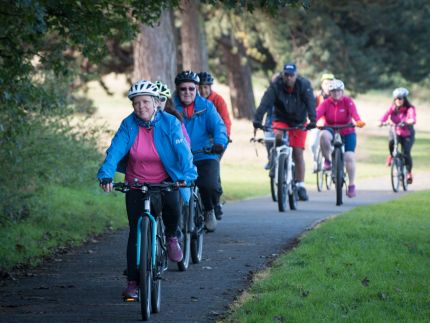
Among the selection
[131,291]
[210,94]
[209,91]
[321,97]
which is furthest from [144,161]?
[321,97]

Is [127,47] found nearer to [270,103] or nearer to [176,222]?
[270,103]

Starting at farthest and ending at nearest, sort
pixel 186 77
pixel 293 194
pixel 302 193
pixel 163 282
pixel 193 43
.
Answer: pixel 193 43 → pixel 302 193 → pixel 293 194 → pixel 186 77 → pixel 163 282

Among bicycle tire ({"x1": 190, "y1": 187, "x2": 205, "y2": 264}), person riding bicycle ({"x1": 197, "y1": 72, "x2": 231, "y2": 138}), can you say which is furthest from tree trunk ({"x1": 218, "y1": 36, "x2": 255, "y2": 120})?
bicycle tire ({"x1": 190, "y1": 187, "x2": 205, "y2": 264})

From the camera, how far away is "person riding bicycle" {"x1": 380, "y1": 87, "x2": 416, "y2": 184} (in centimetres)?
2303

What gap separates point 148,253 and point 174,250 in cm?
130

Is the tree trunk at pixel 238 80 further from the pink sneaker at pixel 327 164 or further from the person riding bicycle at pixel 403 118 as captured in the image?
the pink sneaker at pixel 327 164

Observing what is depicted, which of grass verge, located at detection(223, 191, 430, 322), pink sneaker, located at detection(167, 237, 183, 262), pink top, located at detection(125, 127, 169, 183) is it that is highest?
pink top, located at detection(125, 127, 169, 183)

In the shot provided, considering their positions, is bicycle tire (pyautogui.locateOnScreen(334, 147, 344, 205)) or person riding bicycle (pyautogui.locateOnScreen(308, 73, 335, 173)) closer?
bicycle tire (pyautogui.locateOnScreen(334, 147, 344, 205))

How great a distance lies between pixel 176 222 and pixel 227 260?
2.27 meters

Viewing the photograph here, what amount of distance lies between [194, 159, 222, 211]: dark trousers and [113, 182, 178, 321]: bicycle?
3529 millimetres

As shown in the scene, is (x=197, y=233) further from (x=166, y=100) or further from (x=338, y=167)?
(x=338, y=167)

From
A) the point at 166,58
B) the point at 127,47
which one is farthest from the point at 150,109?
the point at 127,47

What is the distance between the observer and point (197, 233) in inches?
457

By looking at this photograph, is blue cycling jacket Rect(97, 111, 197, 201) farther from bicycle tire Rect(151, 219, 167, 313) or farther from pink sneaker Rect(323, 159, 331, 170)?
pink sneaker Rect(323, 159, 331, 170)
